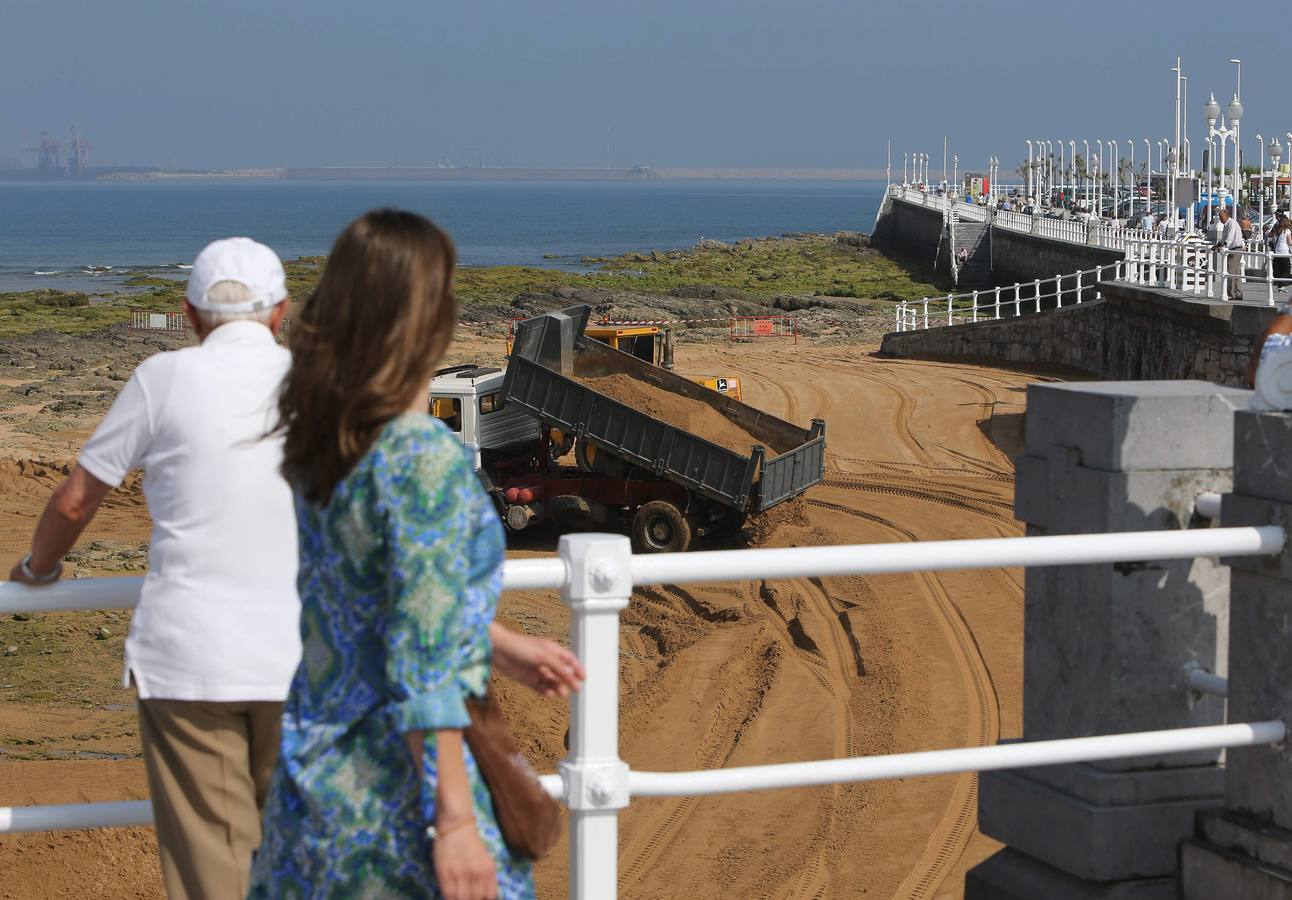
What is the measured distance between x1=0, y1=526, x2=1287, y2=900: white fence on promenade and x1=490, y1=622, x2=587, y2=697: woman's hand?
1.37 ft

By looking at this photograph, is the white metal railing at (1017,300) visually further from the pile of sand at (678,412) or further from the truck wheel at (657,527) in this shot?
the truck wheel at (657,527)

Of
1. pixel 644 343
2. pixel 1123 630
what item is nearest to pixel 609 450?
pixel 644 343

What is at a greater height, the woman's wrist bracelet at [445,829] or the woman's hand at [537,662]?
the woman's hand at [537,662]

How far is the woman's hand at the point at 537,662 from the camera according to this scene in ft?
8.91

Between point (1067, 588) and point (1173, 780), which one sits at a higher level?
point (1067, 588)

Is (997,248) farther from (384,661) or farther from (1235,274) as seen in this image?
(384,661)

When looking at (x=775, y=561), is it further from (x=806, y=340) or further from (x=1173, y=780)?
(x=806, y=340)

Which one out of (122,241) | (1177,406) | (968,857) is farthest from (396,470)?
(122,241)

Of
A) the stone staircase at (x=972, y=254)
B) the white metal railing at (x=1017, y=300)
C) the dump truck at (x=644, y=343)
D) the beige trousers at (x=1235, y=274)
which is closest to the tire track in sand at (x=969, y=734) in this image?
the dump truck at (x=644, y=343)

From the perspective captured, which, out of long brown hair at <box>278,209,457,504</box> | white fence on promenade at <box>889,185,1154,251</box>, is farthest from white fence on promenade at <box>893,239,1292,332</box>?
long brown hair at <box>278,209,457,504</box>

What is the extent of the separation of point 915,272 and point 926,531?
59595 millimetres

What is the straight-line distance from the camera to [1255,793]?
4.26 metres

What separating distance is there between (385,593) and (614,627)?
96 cm

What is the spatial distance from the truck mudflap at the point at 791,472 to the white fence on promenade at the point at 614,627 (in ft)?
40.1
